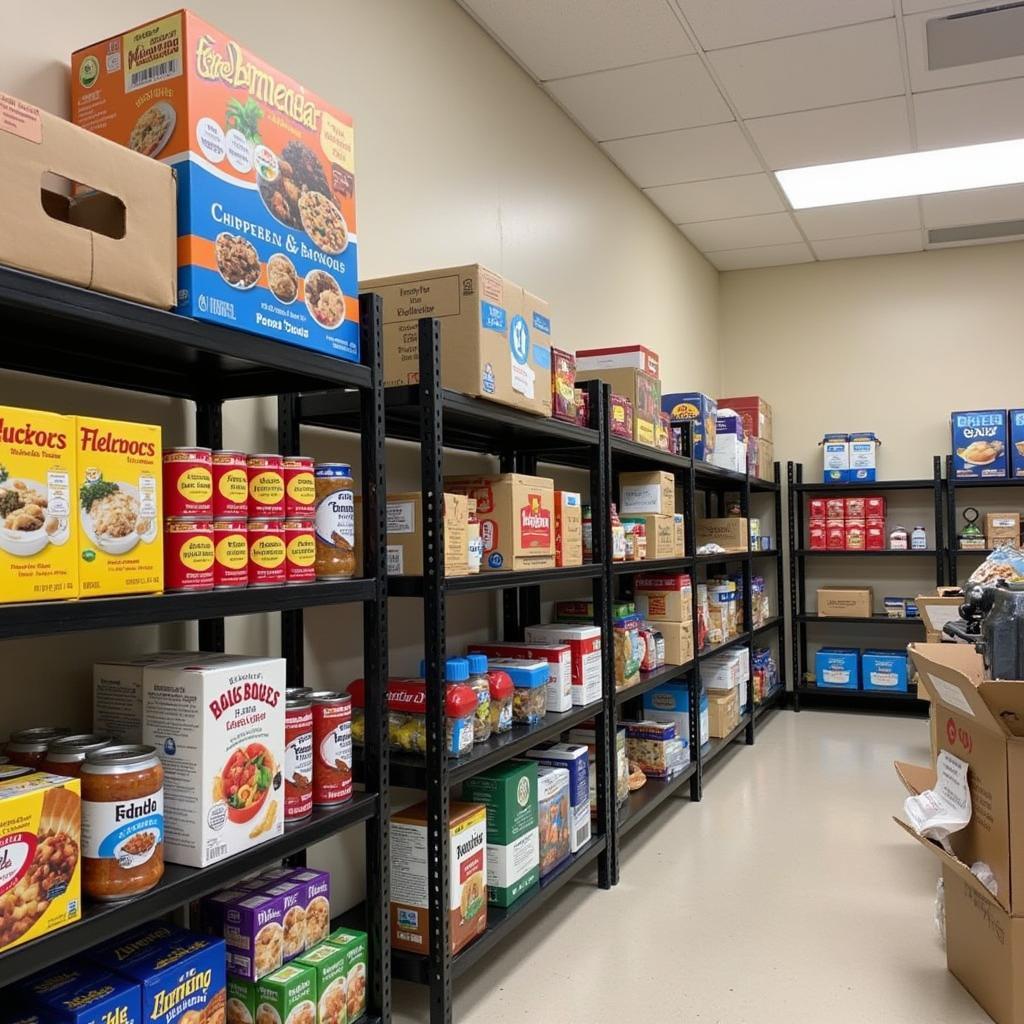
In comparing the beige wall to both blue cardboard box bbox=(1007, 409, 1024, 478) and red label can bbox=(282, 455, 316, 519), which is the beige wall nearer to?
blue cardboard box bbox=(1007, 409, 1024, 478)

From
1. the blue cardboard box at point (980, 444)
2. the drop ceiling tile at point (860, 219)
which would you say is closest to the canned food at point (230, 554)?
the drop ceiling tile at point (860, 219)

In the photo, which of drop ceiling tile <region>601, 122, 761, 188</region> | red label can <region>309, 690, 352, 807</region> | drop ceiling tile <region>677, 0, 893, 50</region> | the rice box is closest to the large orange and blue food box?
the rice box

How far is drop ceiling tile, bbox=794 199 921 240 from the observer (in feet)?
17.9

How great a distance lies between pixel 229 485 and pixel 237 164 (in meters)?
0.55

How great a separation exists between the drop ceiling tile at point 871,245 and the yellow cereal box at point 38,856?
6.03 meters

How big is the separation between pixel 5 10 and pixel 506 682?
1.90 meters

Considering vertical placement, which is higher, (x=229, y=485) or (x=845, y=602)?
(x=229, y=485)

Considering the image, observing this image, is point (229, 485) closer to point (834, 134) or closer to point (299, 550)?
point (299, 550)

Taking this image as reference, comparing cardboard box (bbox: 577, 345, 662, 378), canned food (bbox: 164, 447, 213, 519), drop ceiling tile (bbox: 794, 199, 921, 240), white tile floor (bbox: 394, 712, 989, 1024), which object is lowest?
white tile floor (bbox: 394, 712, 989, 1024)

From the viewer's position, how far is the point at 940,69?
376 cm

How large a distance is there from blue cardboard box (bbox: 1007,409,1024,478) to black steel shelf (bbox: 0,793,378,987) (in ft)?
17.6

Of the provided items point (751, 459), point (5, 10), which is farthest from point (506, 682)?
point (751, 459)

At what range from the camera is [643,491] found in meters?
4.02

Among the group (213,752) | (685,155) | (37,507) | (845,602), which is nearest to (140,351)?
(37,507)
